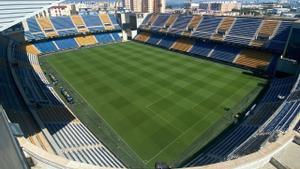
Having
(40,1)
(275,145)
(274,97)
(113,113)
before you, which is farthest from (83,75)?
(275,145)

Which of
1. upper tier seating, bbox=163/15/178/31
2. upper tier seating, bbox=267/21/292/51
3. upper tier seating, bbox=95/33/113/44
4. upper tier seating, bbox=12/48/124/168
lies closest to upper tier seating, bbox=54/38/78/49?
upper tier seating, bbox=95/33/113/44

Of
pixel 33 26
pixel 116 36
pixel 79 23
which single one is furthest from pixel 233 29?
pixel 33 26

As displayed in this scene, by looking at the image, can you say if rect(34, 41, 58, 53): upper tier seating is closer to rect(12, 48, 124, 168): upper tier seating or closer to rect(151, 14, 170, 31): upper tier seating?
A: rect(12, 48, 124, 168): upper tier seating

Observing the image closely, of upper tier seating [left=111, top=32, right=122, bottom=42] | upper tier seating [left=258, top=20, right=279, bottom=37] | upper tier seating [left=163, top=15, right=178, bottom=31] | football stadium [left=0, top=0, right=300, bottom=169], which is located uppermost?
upper tier seating [left=258, top=20, right=279, bottom=37]

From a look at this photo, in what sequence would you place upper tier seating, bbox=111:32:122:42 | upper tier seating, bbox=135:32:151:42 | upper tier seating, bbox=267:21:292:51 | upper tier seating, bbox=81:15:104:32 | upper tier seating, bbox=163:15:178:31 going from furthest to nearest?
upper tier seating, bbox=111:32:122:42 → upper tier seating, bbox=81:15:104:32 → upper tier seating, bbox=135:32:151:42 → upper tier seating, bbox=163:15:178:31 → upper tier seating, bbox=267:21:292:51

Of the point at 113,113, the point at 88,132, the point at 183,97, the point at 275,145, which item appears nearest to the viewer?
the point at 275,145

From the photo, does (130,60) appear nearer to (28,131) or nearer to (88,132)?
(88,132)
